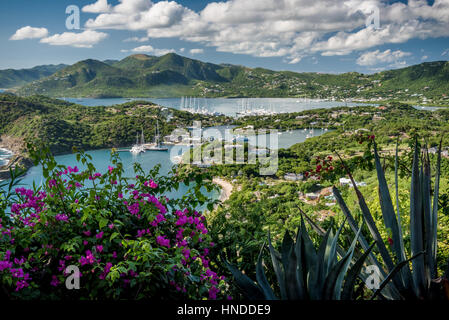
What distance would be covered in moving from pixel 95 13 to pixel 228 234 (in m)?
2.79

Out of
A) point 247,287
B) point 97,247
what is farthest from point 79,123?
point 247,287

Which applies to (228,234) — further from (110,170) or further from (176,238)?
(110,170)

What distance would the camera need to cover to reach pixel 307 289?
3.22 ft

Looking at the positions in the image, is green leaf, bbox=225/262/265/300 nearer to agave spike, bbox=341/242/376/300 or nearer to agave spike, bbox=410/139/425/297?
agave spike, bbox=341/242/376/300

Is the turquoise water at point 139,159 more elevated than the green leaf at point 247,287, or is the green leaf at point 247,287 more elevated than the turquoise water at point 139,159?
the green leaf at point 247,287

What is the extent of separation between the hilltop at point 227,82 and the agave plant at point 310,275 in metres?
56.8

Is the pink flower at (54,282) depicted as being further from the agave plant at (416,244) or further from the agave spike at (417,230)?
the agave spike at (417,230)

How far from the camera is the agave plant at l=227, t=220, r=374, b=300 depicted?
92 centimetres

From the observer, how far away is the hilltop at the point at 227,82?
58.1m

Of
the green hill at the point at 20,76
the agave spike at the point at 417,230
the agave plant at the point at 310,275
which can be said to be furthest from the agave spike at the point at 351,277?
the green hill at the point at 20,76

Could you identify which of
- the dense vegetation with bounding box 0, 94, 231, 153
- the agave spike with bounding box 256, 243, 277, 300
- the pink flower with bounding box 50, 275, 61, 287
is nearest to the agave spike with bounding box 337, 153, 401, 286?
the agave spike with bounding box 256, 243, 277, 300

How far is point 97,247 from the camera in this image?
42.0 inches

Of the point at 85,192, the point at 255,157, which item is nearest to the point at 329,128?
the point at 255,157

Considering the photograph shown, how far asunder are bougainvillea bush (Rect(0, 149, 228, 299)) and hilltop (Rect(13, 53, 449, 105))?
5698 cm
